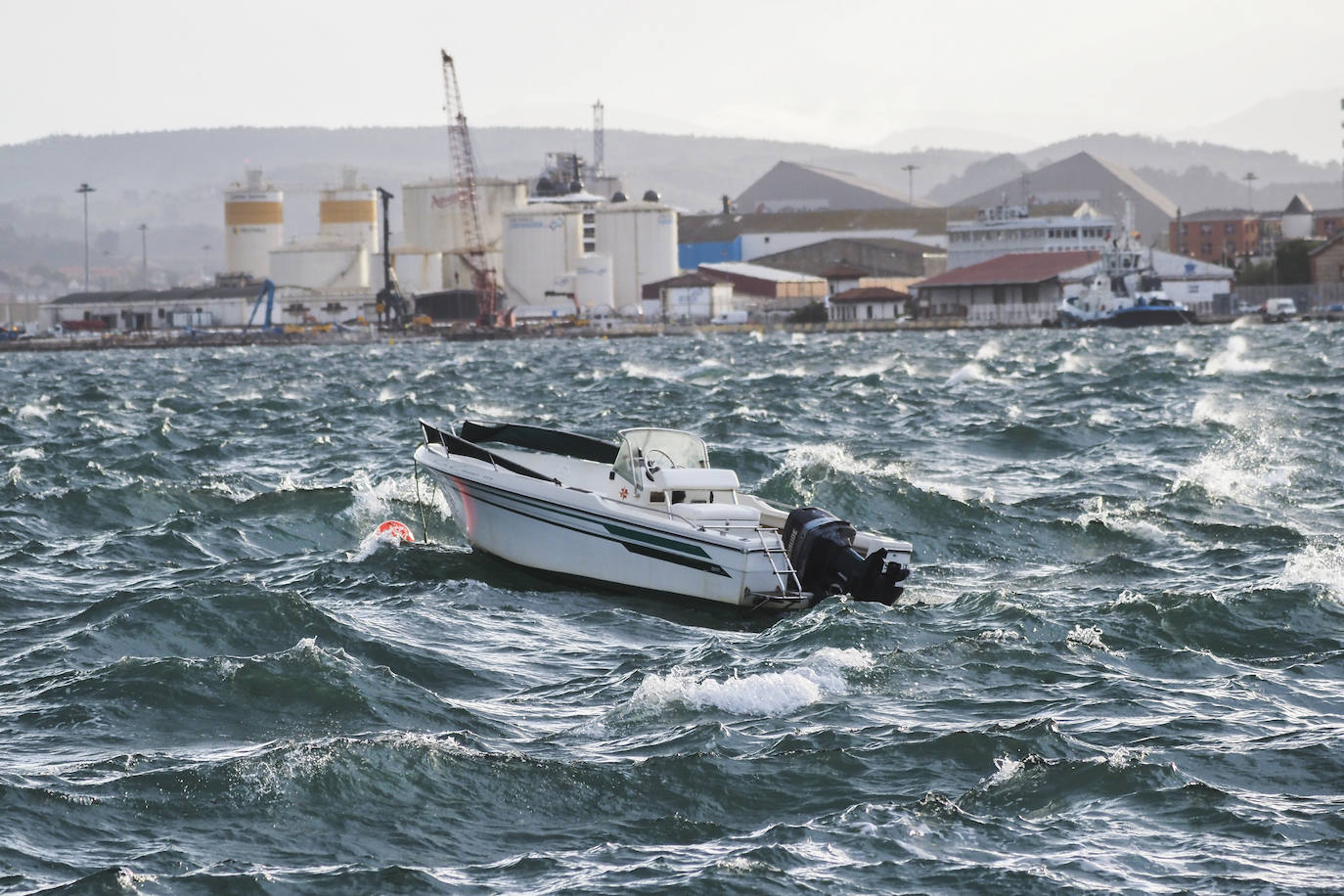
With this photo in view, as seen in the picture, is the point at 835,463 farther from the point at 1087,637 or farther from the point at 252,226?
the point at 252,226

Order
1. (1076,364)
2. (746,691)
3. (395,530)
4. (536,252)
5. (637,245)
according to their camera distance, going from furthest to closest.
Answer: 1. (637,245)
2. (536,252)
3. (1076,364)
4. (395,530)
5. (746,691)

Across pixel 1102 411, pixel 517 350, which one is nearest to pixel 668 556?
pixel 1102 411

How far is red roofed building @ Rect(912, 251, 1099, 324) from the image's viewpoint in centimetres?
15738

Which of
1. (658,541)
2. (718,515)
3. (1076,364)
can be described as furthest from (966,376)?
(658,541)

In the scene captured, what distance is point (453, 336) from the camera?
511ft

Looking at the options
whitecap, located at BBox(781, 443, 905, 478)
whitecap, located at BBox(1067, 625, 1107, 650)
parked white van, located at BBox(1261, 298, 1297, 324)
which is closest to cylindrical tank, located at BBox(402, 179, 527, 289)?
parked white van, located at BBox(1261, 298, 1297, 324)

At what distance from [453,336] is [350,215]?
4332cm

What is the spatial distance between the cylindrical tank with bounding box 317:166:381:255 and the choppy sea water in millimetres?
160092

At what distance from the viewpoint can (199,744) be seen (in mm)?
13859

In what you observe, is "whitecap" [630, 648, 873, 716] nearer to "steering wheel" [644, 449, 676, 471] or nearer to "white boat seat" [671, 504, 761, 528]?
"white boat seat" [671, 504, 761, 528]

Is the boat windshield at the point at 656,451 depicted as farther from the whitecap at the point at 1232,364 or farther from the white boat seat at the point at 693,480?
the whitecap at the point at 1232,364

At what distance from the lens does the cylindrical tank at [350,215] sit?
19125 centimetres

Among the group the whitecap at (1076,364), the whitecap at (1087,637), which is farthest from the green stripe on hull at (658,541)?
the whitecap at (1076,364)

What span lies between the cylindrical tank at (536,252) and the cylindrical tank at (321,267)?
15.8m
